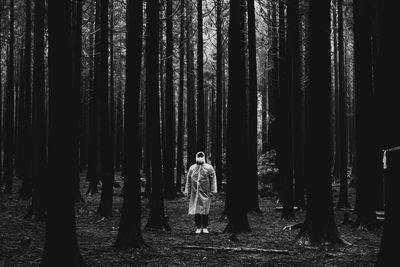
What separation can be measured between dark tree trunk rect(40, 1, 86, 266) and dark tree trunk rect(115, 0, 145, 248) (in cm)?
232

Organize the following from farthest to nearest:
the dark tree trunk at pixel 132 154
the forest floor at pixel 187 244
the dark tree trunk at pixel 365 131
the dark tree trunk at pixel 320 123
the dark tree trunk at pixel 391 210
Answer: the dark tree trunk at pixel 365 131, the dark tree trunk at pixel 320 123, the dark tree trunk at pixel 132 154, the forest floor at pixel 187 244, the dark tree trunk at pixel 391 210

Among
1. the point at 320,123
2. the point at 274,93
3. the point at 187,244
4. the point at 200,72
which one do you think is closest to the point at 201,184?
the point at 187,244

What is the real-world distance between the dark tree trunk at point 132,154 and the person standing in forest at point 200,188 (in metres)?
2.73

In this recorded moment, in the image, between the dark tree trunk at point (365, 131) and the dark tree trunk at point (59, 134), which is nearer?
the dark tree trunk at point (59, 134)

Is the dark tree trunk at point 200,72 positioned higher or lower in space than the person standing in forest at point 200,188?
higher

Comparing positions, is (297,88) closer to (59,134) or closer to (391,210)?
(391,210)

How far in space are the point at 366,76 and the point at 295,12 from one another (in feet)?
9.83

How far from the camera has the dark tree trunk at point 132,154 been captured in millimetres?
8383

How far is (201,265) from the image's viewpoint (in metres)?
7.22

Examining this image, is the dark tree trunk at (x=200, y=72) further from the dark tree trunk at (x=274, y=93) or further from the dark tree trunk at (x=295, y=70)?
the dark tree trunk at (x=295, y=70)

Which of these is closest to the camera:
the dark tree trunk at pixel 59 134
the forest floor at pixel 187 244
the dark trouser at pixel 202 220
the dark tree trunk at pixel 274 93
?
the dark tree trunk at pixel 59 134

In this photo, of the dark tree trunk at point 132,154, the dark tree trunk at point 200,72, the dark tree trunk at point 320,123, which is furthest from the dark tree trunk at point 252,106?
A: the dark tree trunk at point 132,154

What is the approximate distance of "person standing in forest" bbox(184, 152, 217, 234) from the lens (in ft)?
36.3

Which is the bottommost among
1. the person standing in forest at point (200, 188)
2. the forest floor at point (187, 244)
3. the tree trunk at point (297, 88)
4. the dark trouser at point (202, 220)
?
the forest floor at point (187, 244)
